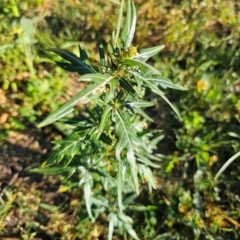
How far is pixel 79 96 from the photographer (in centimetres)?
170

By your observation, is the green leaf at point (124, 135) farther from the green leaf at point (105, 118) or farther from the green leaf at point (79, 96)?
the green leaf at point (79, 96)

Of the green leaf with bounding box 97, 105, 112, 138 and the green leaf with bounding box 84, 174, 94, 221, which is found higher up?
the green leaf with bounding box 97, 105, 112, 138

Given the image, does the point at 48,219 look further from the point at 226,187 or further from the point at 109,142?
the point at 226,187

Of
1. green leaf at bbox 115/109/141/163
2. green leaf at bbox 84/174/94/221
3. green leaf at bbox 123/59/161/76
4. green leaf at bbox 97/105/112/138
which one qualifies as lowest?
green leaf at bbox 84/174/94/221

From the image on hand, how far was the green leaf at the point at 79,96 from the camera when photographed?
5.39 ft

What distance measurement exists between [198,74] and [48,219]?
1.47 metres

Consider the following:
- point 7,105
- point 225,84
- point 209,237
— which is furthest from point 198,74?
point 7,105

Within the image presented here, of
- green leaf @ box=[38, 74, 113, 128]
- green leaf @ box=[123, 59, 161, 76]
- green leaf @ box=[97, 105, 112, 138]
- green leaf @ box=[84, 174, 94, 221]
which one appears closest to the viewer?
green leaf @ box=[38, 74, 113, 128]

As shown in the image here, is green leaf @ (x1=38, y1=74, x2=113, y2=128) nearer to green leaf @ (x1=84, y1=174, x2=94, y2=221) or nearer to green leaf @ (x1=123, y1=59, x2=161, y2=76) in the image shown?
green leaf @ (x1=123, y1=59, x2=161, y2=76)

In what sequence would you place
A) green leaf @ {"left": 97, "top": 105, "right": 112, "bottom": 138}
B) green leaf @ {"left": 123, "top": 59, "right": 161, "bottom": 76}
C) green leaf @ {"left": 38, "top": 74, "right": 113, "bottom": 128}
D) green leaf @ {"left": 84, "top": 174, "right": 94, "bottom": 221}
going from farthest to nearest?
green leaf @ {"left": 84, "top": 174, "right": 94, "bottom": 221}, green leaf @ {"left": 97, "top": 105, "right": 112, "bottom": 138}, green leaf @ {"left": 123, "top": 59, "right": 161, "bottom": 76}, green leaf @ {"left": 38, "top": 74, "right": 113, "bottom": 128}

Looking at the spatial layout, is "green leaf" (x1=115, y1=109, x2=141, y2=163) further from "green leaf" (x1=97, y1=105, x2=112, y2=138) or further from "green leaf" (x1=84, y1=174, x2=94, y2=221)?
"green leaf" (x1=84, y1=174, x2=94, y2=221)

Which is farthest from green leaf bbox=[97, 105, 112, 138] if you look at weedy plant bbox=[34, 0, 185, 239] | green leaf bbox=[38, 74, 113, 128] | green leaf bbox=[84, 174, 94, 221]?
green leaf bbox=[84, 174, 94, 221]

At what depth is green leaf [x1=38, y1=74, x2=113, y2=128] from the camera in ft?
5.39

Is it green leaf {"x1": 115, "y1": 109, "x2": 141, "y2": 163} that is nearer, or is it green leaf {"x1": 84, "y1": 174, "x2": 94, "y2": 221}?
green leaf {"x1": 115, "y1": 109, "x2": 141, "y2": 163}
